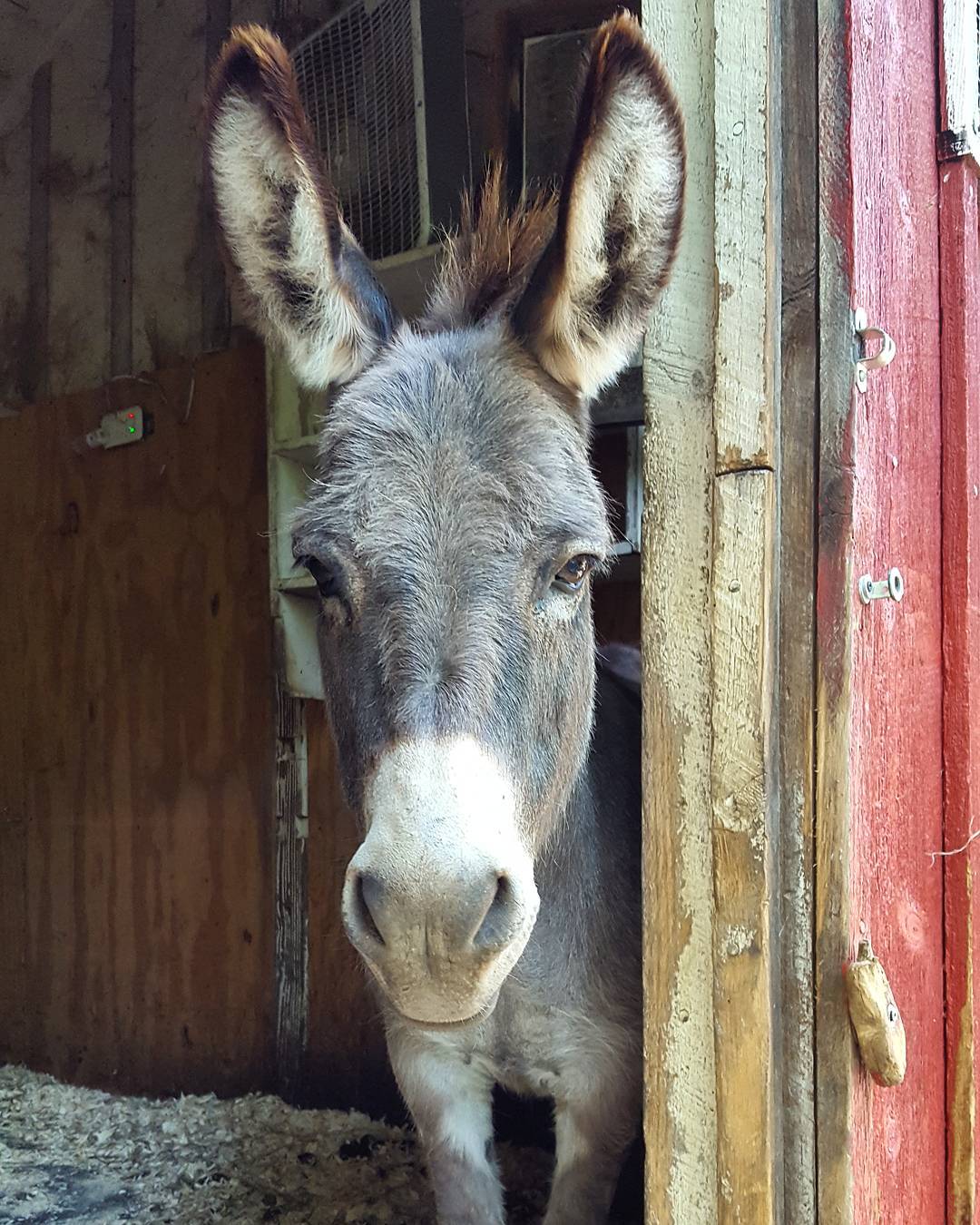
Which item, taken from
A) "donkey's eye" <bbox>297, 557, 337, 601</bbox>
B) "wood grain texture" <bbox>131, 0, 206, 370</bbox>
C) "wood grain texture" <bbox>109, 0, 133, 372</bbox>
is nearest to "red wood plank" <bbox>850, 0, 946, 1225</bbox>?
"donkey's eye" <bbox>297, 557, 337, 601</bbox>

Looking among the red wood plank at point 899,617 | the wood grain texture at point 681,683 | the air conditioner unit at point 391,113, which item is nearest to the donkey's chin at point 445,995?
the wood grain texture at point 681,683

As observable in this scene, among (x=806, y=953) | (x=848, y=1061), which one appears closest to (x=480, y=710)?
(x=806, y=953)

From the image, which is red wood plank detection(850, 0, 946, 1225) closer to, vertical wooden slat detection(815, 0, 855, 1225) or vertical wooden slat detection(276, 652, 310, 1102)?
vertical wooden slat detection(815, 0, 855, 1225)

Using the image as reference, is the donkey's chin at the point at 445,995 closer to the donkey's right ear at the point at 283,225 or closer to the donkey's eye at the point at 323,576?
the donkey's eye at the point at 323,576

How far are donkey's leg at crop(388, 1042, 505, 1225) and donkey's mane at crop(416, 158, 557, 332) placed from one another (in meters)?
1.59

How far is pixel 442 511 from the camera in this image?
1.69 m

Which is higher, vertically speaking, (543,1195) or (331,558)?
(331,558)

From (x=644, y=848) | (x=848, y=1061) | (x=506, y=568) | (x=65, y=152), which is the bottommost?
(x=848, y=1061)

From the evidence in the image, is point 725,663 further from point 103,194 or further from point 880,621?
point 103,194

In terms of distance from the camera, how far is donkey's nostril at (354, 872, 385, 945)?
1.38 metres

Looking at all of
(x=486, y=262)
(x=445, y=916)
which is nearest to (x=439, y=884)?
(x=445, y=916)

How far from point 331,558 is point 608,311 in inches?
28.1

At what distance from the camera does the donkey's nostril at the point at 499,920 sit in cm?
142

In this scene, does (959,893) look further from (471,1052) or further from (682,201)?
(682,201)
